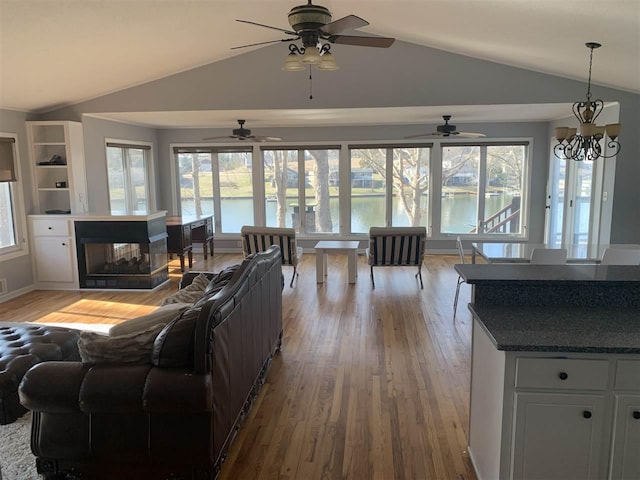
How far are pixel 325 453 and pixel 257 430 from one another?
47 centimetres

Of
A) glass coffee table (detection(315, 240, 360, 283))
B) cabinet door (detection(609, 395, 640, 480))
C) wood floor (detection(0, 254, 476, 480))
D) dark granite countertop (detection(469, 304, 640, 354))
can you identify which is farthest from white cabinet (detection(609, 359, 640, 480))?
glass coffee table (detection(315, 240, 360, 283))

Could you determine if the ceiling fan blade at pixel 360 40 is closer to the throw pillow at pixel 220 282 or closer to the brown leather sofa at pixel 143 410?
the throw pillow at pixel 220 282

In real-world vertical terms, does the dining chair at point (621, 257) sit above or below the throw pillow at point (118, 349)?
above

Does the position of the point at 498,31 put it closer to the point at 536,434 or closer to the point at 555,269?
the point at 555,269

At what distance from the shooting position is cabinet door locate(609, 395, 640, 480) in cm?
184

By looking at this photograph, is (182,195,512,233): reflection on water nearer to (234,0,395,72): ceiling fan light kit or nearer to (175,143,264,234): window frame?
(175,143,264,234): window frame

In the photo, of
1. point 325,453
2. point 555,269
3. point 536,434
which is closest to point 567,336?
point 536,434

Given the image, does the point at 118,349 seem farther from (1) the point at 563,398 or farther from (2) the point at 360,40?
(2) the point at 360,40

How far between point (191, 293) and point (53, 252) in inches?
147

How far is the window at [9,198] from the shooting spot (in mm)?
5675

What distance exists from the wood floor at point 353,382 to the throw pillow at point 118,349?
79 centimetres

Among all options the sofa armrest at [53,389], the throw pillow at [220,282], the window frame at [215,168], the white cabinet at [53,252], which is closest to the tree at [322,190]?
the window frame at [215,168]

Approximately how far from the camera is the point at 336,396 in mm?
3262

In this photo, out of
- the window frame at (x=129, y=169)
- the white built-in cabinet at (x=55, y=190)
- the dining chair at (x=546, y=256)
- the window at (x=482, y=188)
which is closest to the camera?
the dining chair at (x=546, y=256)
